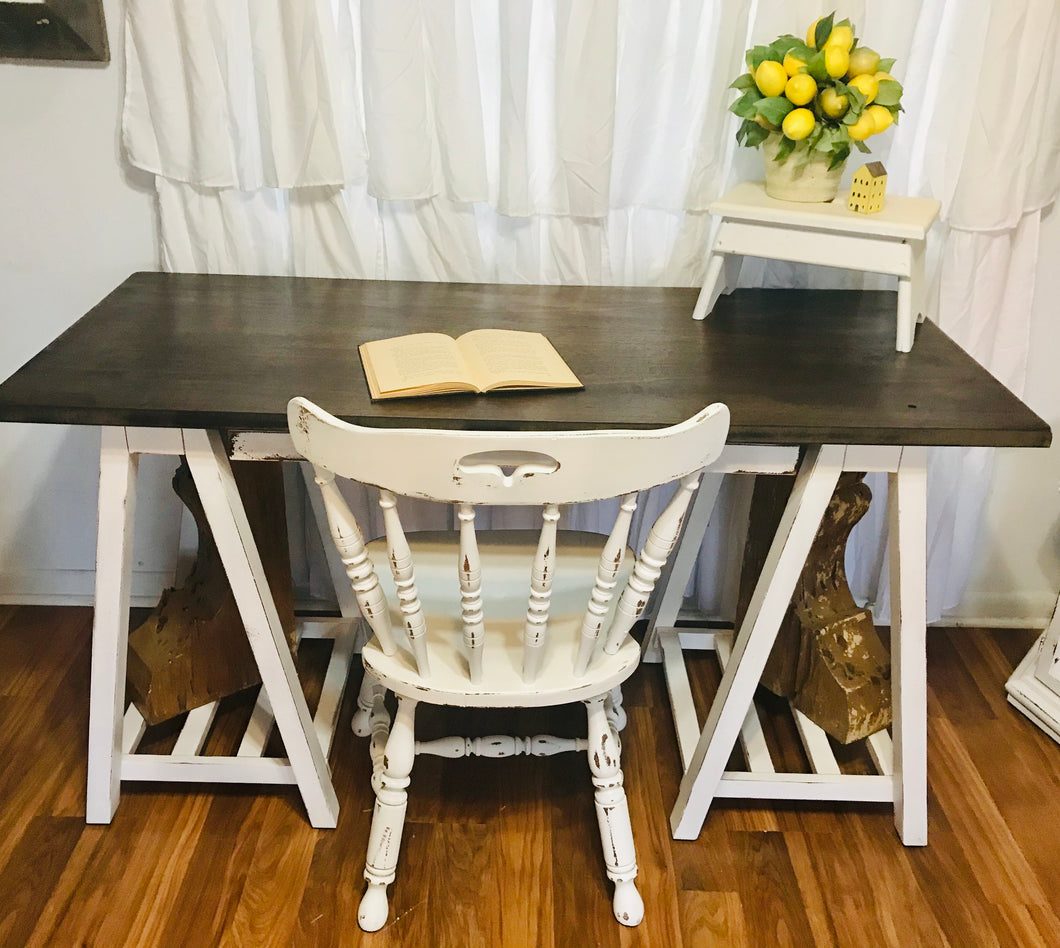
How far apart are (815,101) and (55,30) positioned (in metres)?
1.16

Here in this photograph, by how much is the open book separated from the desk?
0.07 feet

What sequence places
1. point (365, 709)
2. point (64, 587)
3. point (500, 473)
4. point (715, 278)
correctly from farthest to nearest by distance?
1. point (64, 587)
2. point (365, 709)
3. point (715, 278)
4. point (500, 473)

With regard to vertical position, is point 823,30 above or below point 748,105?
above

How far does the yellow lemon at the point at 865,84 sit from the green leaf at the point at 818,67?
0.04 metres

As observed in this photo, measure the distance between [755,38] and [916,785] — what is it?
1177mm

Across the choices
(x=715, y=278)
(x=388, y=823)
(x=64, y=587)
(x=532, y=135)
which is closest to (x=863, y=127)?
(x=715, y=278)

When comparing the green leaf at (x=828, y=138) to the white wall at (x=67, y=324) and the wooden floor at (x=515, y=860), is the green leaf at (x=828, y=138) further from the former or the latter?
the wooden floor at (x=515, y=860)

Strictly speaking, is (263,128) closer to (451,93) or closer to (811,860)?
(451,93)

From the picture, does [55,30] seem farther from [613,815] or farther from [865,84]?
[613,815]

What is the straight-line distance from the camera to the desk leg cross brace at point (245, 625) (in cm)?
129

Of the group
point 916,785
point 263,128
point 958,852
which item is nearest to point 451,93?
point 263,128

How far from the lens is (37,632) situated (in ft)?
6.49

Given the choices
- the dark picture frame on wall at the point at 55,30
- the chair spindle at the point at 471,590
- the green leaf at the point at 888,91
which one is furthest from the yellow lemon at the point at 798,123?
the dark picture frame on wall at the point at 55,30

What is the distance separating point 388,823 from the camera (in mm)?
1396
